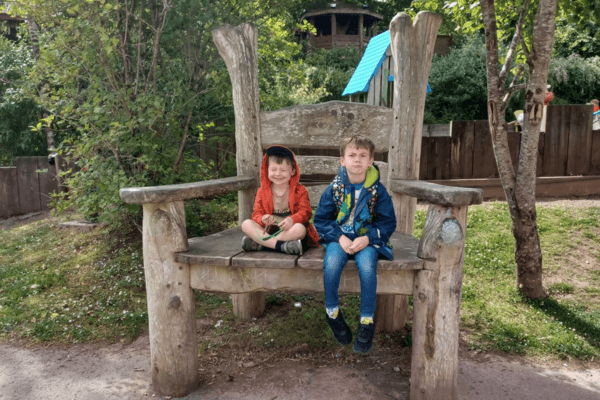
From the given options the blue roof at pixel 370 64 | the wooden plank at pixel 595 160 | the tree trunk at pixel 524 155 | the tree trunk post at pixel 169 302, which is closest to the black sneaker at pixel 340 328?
the tree trunk post at pixel 169 302

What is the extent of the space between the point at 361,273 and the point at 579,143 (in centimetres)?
531

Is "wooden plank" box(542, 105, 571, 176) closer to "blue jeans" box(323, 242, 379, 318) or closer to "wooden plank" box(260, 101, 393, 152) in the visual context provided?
"wooden plank" box(260, 101, 393, 152)

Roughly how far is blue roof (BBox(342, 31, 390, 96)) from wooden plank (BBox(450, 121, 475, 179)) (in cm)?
194

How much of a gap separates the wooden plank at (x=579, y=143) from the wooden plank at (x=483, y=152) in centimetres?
96

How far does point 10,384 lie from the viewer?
2801 mm

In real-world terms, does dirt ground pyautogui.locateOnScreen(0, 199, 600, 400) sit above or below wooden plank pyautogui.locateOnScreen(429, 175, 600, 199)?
below

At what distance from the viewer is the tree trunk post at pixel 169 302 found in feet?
8.12

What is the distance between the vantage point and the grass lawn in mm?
3246

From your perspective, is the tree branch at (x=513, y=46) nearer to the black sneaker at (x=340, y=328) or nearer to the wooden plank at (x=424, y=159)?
the black sneaker at (x=340, y=328)

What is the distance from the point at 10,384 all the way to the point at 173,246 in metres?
1.30

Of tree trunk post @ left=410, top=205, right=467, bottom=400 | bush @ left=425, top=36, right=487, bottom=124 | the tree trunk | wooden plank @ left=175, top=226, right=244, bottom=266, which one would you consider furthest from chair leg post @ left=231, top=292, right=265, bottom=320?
bush @ left=425, top=36, right=487, bottom=124

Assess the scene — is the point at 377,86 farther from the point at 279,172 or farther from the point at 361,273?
the point at 361,273

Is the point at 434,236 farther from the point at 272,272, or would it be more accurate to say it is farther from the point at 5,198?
the point at 5,198

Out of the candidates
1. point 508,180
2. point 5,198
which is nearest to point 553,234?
point 508,180
